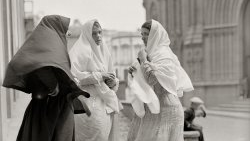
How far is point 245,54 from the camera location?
18562 millimetres

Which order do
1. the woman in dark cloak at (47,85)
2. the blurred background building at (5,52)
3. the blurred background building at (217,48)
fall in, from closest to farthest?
the woman in dark cloak at (47,85), the blurred background building at (5,52), the blurred background building at (217,48)

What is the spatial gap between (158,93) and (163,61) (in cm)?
38

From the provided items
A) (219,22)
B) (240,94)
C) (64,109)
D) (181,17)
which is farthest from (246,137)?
(181,17)

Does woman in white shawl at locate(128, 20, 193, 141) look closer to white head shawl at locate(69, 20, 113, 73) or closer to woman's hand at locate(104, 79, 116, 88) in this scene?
woman's hand at locate(104, 79, 116, 88)

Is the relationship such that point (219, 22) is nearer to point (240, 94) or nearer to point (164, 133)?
point (240, 94)

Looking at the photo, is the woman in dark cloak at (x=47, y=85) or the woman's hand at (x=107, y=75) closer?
the woman in dark cloak at (x=47, y=85)

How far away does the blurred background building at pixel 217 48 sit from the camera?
18391mm

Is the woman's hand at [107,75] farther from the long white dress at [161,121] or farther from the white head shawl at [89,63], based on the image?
the long white dress at [161,121]

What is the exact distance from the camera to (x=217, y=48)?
1917 centimetres

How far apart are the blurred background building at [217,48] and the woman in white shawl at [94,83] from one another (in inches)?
543

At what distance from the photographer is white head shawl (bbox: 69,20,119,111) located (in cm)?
493

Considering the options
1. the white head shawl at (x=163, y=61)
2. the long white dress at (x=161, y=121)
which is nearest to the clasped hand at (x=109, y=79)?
the long white dress at (x=161, y=121)

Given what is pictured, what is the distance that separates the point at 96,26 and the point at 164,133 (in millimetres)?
1416

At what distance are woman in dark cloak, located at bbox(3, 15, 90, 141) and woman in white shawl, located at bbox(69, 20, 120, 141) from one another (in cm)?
118
